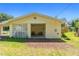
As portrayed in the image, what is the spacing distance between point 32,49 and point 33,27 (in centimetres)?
262

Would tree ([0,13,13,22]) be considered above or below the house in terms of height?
above

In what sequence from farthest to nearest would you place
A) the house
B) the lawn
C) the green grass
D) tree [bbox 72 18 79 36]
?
1. the house
2. the green grass
3. tree [bbox 72 18 79 36]
4. the lawn

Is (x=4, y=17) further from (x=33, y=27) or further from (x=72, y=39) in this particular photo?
(x=72, y=39)

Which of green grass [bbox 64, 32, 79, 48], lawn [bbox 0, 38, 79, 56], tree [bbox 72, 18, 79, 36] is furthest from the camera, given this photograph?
green grass [bbox 64, 32, 79, 48]

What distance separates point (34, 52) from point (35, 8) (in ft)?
5.96

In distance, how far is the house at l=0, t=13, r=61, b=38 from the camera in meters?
11.1

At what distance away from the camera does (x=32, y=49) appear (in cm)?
968

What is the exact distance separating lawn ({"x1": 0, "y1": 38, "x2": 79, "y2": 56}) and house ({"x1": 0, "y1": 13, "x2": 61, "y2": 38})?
0.59 meters

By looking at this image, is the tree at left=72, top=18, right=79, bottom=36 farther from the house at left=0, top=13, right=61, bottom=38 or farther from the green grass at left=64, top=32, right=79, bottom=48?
the house at left=0, top=13, right=61, bottom=38

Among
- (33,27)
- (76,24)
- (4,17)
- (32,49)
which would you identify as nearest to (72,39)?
(76,24)

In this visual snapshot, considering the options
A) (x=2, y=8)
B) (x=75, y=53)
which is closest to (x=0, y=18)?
(x=2, y=8)

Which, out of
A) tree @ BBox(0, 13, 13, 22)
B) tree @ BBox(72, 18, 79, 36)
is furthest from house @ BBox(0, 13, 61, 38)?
tree @ BBox(72, 18, 79, 36)

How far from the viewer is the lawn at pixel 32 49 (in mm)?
8977

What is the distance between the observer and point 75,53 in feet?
29.7
